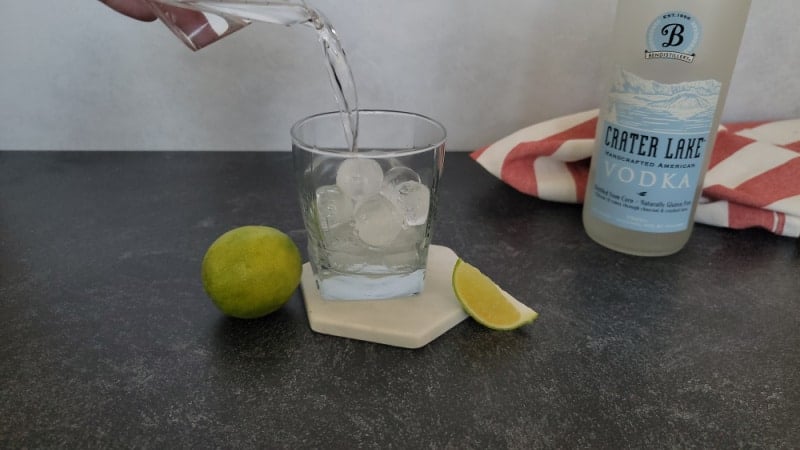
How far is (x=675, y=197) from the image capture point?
70 centimetres

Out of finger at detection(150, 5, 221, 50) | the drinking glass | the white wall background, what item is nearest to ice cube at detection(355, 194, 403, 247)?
the drinking glass

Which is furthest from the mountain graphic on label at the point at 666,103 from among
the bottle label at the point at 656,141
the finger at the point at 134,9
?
the finger at the point at 134,9

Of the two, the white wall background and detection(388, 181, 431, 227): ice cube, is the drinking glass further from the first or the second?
the white wall background

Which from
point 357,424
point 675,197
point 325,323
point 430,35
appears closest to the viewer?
point 357,424

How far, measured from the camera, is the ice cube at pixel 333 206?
0.58 meters

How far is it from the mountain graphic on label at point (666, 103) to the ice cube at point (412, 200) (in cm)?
25

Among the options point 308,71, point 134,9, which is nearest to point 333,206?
point 134,9

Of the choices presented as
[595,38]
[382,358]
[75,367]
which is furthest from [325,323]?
[595,38]

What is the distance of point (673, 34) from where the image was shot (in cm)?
64

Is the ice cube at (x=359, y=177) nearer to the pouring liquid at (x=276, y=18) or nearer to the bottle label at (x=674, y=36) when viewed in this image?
the pouring liquid at (x=276, y=18)

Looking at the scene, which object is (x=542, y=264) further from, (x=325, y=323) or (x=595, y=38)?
(x=595, y=38)

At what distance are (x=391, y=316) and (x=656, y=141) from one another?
34 cm

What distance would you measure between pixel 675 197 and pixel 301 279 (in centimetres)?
41

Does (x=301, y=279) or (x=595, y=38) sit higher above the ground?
(x=595, y=38)
